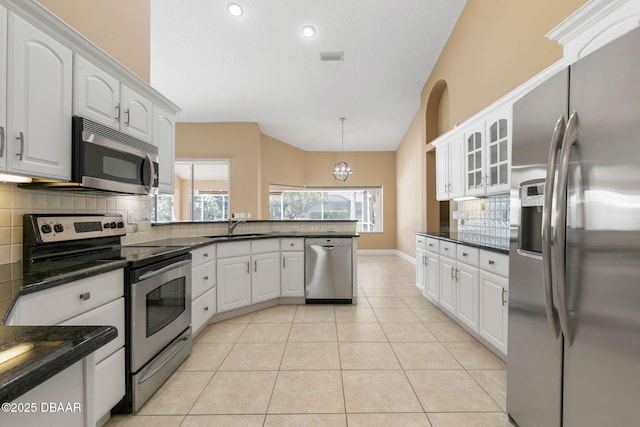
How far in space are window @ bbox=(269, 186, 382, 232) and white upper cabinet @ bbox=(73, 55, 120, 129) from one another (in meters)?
6.29

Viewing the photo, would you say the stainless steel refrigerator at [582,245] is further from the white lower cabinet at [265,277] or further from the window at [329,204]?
the window at [329,204]

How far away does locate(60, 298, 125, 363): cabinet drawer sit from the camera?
1.43 metres

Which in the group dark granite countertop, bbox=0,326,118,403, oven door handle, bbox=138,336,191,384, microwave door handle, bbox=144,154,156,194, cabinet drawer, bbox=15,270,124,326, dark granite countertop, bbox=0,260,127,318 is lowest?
oven door handle, bbox=138,336,191,384

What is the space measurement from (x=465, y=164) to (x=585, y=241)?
2724 millimetres

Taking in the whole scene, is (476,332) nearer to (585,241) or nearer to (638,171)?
(585,241)

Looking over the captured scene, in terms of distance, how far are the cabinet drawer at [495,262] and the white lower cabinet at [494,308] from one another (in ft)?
0.13

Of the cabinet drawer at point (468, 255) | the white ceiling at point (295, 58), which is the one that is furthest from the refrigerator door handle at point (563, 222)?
the white ceiling at point (295, 58)

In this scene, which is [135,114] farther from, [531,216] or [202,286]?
[531,216]

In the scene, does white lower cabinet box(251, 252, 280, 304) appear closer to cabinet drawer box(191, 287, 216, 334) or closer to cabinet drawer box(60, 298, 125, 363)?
cabinet drawer box(191, 287, 216, 334)

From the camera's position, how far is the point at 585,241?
3.57 feet

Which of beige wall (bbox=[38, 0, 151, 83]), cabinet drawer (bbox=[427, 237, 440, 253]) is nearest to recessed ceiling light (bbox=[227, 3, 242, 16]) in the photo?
beige wall (bbox=[38, 0, 151, 83])

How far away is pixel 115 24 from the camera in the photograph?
2496 mm

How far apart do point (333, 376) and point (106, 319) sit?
1.49 metres

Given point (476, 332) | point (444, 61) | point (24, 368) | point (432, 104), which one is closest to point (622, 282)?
point (24, 368)
